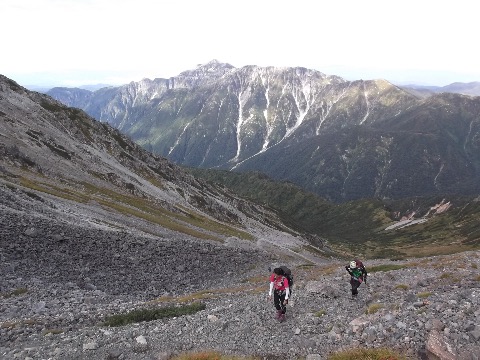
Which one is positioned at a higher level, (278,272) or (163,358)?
(278,272)

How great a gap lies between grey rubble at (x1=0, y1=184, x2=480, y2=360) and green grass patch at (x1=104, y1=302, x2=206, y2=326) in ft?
3.11

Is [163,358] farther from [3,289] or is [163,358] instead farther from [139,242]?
[139,242]

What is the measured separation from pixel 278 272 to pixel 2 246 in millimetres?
23555

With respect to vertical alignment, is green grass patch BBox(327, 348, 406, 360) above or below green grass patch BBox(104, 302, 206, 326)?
above

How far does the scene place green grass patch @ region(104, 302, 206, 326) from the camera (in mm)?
22297

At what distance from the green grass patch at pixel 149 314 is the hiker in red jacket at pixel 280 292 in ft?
21.7

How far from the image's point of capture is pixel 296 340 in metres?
17.1

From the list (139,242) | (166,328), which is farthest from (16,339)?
(139,242)

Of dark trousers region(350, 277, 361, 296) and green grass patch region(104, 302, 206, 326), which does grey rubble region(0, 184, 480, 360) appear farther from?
green grass patch region(104, 302, 206, 326)

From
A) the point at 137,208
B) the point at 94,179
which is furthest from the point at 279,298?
the point at 94,179

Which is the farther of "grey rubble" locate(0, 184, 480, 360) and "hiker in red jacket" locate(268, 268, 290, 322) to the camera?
"hiker in red jacket" locate(268, 268, 290, 322)

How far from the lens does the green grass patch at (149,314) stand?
2230 cm

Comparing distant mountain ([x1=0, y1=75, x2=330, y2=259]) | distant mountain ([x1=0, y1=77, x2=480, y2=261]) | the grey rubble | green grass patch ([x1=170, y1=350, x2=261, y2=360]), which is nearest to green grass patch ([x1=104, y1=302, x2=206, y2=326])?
the grey rubble

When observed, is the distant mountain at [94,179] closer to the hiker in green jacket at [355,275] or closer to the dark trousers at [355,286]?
the hiker in green jacket at [355,275]
